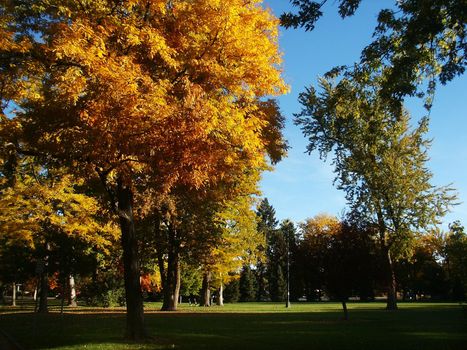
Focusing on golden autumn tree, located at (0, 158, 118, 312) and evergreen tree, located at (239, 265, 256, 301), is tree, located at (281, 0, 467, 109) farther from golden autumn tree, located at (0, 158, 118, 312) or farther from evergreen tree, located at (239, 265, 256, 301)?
evergreen tree, located at (239, 265, 256, 301)

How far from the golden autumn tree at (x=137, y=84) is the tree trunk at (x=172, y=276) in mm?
19376

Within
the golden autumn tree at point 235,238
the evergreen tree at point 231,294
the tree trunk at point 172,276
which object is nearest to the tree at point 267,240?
the evergreen tree at point 231,294

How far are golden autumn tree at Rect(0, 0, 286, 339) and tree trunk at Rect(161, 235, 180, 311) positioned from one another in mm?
19376

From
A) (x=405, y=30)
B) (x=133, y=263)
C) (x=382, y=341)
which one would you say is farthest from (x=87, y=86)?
(x=382, y=341)

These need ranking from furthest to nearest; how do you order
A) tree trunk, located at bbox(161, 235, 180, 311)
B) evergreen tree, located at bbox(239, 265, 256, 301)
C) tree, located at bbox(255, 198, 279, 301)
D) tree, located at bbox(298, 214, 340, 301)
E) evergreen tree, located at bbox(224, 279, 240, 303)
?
tree, located at bbox(255, 198, 279, 301)
evergreen tree, located at bbox(239, 265, 256, 301)
evergreen tree, located at bbox(224, 279, 240, 303)
tree trunk, located at bbox(161, 235, 180, 311)
tree, located at bbox(298, 214, 340, 301)

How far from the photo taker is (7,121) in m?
12.6

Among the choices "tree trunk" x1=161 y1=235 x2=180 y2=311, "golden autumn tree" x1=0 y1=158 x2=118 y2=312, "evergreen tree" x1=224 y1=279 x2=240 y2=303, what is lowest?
"evergreen tree" x1=224 y1=279 x2=240 y2=303

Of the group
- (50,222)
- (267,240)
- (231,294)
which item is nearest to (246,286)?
(231,294)

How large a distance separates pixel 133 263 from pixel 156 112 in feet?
17.8

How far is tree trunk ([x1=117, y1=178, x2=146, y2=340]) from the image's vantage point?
1356 cm

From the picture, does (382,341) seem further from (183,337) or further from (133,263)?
(133,263)

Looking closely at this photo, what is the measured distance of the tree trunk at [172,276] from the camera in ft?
110

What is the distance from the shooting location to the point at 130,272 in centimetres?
1394

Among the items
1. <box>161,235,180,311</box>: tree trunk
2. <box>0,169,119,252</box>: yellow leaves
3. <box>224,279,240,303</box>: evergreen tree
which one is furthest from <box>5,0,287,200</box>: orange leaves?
<box>224,279,240,303</box>: evergreen tree
